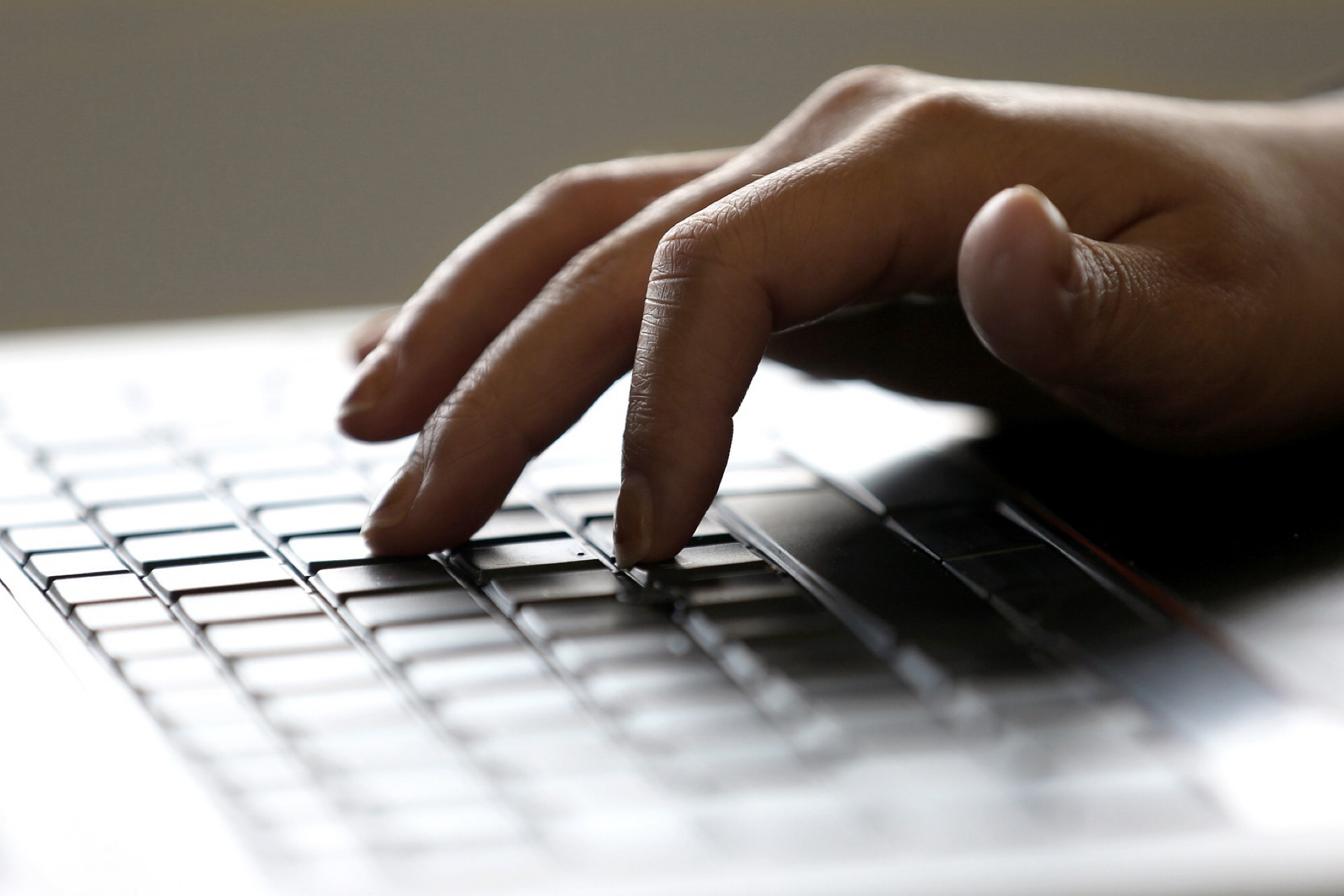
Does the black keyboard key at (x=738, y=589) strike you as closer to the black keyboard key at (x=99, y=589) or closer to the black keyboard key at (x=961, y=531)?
the black keyboard key at (x=961, y=531)

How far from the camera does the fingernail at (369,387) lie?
62 centimetres

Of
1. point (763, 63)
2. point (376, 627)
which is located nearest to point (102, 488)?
point (376, 627)

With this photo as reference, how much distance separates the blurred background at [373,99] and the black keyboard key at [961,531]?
4.45 ft

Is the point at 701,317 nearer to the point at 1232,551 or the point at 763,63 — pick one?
the point at 1232,551

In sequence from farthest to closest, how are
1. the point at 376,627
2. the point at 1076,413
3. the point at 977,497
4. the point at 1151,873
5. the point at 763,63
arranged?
the point at 763,63 < the point at 1076,413 < the point at 977,497 < the point at 376,627 < the point at 1151,873

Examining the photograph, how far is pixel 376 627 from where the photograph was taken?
1.33 ft

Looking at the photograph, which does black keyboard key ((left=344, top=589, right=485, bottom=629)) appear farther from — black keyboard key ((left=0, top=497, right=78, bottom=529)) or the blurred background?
the blurred background

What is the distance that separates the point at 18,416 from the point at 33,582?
256 mm

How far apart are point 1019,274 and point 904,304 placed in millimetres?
283

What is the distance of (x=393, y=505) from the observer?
0.49 metres

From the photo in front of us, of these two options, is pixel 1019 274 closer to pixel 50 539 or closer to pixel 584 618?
pixel 584 618

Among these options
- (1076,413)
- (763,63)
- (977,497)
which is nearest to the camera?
(977,497)

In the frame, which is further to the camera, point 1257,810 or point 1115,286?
point 1115,286

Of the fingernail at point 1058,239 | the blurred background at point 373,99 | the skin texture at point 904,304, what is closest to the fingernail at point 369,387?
the skin texture at point 904,304
